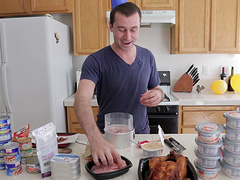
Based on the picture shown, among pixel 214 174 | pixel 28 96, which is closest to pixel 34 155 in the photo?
pixel 214 174

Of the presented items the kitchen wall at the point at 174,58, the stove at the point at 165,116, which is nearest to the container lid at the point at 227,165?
the stove at the point at 165,116

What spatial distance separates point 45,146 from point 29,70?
1.64 meters

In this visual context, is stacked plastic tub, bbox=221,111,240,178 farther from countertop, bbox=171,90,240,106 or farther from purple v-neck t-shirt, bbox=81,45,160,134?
countertop, bbox=171,90,240,106

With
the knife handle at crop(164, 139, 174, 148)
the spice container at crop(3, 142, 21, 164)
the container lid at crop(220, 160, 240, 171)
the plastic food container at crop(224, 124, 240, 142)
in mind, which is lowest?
the knife handle at crop(164, 139, 174, 148)

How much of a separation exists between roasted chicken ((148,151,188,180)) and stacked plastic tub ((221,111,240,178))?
182 mm

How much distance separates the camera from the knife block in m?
3.00

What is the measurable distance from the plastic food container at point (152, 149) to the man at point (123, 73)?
26 cm

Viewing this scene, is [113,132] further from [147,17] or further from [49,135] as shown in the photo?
[147,17]

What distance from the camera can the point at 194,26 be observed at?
109 inches

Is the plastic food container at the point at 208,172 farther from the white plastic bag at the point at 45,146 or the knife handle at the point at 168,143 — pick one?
the white plastic bag at the point at 45,146

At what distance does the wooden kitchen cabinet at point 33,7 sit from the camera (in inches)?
111

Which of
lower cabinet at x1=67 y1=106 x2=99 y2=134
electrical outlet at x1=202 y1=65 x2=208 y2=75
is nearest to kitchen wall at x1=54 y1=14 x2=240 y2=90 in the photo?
electrical outlet at x1=202 y1=65 x2=208 y2=75

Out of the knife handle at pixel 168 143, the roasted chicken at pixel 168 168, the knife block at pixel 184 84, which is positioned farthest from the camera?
the knife block at pixel 184 84

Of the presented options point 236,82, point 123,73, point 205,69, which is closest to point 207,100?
point 236,82
